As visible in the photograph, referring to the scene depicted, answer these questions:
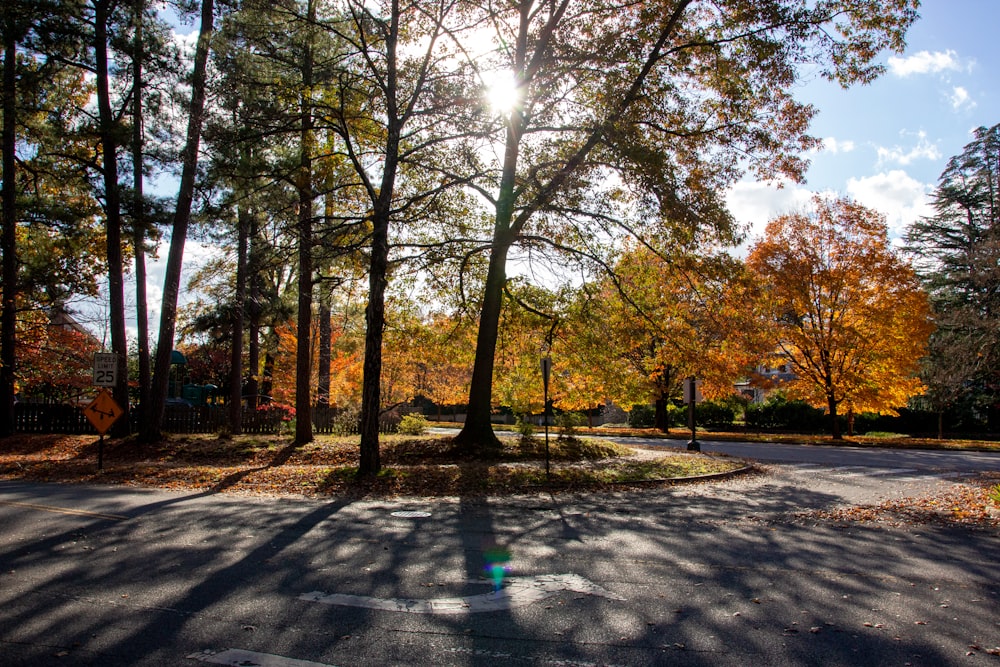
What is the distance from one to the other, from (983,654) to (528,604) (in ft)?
9.87

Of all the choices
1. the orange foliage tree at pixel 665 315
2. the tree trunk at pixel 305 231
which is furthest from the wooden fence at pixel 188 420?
the orange foliage tree at pixel 665 315

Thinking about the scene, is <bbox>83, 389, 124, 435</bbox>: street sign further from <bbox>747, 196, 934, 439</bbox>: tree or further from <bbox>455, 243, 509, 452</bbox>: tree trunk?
<bbox>747, 196, 934, 439</bbox>: tree

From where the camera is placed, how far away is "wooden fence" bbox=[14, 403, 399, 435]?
23188 millimetres

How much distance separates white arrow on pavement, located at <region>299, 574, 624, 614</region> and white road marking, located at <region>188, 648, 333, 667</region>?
103 cm

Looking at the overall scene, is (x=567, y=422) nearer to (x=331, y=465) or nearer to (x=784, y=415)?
(x=331, y=465)

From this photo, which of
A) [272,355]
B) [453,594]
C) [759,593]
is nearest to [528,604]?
[453,594]

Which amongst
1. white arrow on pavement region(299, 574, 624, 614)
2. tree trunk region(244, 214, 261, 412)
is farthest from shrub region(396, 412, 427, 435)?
white arrow on pavement region(299, 574, 624, 614)

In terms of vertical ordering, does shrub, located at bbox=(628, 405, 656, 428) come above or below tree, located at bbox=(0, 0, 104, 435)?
below

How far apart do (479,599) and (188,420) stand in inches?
870

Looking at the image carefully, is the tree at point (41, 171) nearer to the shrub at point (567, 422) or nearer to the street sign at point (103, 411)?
the street sign at point (103, 411)

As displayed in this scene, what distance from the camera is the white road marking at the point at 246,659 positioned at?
12.9 ft

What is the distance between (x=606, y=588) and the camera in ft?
18.2

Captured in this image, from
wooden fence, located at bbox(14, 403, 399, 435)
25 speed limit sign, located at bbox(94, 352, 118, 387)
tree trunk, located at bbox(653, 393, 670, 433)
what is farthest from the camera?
tree trunk, located at bbox(653, 393, 670, 433)

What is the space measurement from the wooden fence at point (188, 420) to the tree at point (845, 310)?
18.3m
